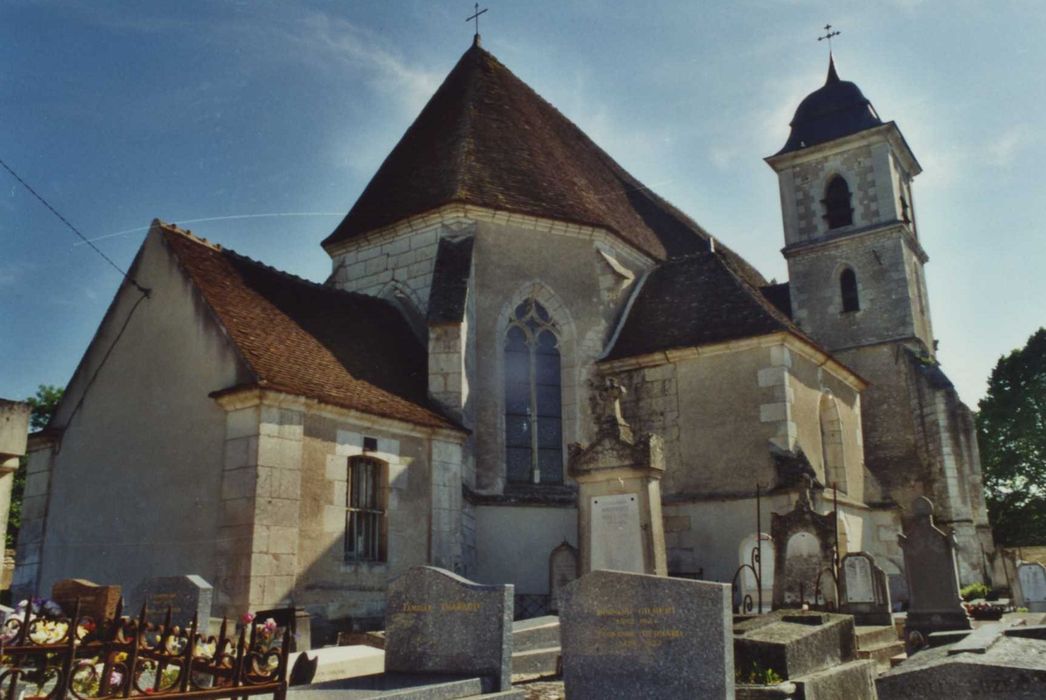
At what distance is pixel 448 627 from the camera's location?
701cm

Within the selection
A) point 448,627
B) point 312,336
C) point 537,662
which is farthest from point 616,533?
point 312,336

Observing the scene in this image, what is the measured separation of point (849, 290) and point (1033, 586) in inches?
394

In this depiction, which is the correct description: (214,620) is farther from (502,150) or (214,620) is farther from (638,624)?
(502,150)

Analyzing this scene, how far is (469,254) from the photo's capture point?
15992mm

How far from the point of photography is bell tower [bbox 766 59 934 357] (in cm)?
2373

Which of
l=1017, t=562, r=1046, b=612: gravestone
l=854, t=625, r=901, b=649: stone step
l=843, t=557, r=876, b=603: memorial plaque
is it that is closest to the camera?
l=854, t=625, r=901, b=649: stone step

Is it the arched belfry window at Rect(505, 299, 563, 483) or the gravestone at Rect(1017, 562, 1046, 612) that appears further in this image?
the gravestone at Rect(1017, 562, 1046, 612)

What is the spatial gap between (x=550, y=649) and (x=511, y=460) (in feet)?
20.7

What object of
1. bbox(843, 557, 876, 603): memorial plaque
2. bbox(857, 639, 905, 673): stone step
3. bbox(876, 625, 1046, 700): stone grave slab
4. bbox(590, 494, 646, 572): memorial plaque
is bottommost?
bbox(857, 639, 905, 673): stone step

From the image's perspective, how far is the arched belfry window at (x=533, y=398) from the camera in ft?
52.0

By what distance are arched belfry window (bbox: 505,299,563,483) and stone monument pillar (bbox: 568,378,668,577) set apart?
4140 mm

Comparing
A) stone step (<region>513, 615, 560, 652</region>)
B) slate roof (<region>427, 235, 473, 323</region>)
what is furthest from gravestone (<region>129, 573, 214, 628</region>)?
slate roof (<region>427, 235, 473, 323</region>)

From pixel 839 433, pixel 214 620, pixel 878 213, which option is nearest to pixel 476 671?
pixel 214 620

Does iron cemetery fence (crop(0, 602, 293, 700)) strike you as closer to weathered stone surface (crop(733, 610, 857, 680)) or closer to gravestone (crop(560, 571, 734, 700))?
gravestone (crop(560, 571, 734, 700))
